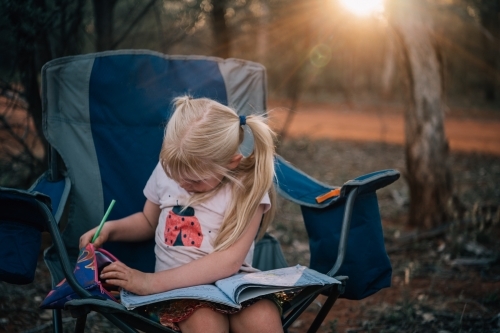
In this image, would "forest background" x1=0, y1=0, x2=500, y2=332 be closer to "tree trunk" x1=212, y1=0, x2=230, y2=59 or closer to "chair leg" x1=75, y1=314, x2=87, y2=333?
"tree trunk" x1=212, y1=0, x2=230, y2=59

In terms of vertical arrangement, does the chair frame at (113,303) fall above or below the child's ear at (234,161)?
below

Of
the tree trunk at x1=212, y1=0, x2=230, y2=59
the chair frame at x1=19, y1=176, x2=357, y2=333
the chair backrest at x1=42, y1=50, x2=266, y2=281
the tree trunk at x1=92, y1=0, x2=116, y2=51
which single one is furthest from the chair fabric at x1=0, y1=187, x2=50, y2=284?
the tree trunk at x1=212, y1=0, x2=230, y2=59

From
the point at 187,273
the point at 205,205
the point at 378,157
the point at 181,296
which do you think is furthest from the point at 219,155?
the point at 378,157

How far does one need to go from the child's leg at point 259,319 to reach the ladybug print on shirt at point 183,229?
327 millimetres

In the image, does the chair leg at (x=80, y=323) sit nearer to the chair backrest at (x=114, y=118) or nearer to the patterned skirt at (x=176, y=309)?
the patterned skirt at (x=176, y=309)

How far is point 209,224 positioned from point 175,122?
36 cm

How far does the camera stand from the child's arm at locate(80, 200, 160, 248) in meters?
1.92

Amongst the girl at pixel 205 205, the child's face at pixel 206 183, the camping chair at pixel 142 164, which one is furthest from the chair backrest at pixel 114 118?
the child's face at pixel 206 183

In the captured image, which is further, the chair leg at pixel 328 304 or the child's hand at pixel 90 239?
the child's hand at pixel 90 239

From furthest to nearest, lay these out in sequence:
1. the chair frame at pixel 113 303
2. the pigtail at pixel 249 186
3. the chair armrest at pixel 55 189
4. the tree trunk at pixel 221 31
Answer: the tree trunk at pixel 221 31 → the chair armrest at pixel 55 189 → the pigtail at pixel 249 186 → the chair frame at pixel 113 303

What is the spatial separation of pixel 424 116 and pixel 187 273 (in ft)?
9.14

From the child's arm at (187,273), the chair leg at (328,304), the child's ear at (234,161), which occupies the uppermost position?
the child's ear at (234,161)

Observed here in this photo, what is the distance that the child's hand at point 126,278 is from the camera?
1.57m

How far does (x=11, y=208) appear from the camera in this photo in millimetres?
1448
